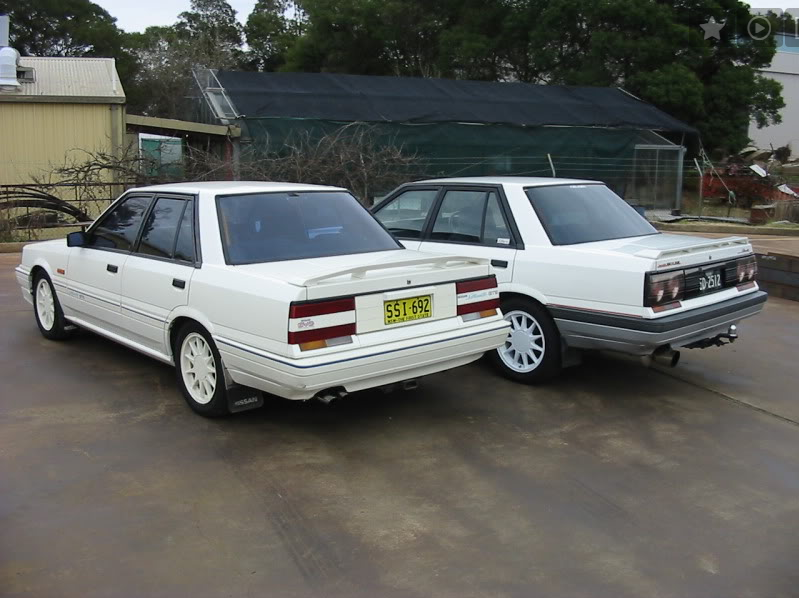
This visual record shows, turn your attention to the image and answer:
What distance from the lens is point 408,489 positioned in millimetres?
4223

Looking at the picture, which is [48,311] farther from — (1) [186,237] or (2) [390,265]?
(2) [390,265]

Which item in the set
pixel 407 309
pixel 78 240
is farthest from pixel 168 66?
pixel 407 309

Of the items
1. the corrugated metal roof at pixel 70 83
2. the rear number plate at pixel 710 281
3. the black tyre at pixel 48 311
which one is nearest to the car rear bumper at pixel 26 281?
the black tyre at pixel 48 311

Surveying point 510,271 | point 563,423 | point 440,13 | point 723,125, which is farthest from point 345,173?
point 440,13

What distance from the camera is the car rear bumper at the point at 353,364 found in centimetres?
440

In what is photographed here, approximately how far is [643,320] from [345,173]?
11.9m

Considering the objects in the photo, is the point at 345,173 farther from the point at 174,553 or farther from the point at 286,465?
the point at 174,553

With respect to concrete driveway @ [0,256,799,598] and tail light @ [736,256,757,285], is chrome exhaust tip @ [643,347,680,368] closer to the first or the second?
concrete driveway @ [0,256,799,598]

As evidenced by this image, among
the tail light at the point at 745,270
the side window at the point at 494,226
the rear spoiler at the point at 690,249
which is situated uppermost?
the side window at the point at 494,226

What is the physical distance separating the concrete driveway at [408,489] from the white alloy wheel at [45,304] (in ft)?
2.83

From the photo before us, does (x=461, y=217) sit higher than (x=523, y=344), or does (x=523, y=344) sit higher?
(x=461, y=217)

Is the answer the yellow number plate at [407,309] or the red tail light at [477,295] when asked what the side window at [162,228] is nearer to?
the yellow number plate at [407,309]

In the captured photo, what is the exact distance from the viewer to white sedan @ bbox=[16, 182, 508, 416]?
4.50 meters

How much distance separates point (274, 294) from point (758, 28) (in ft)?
95.1
